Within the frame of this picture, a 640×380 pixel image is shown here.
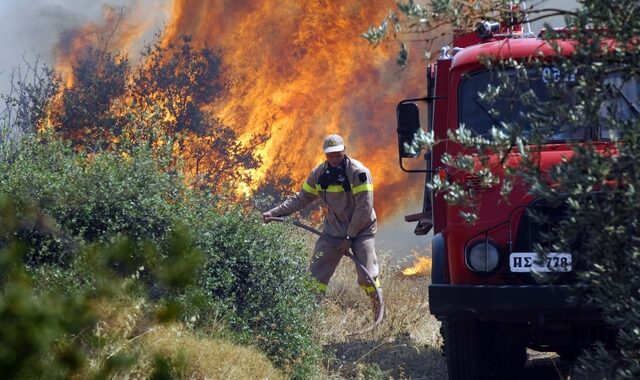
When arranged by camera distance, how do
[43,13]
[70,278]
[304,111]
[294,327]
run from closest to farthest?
[70,278]
[294,327]
[304,111]
[43,13]

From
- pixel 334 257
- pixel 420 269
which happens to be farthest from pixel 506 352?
pixel 420 269

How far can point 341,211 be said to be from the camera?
34.8 feet

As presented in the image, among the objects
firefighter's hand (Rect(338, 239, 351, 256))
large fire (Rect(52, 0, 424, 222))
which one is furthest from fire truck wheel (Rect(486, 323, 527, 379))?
large fire (Rect(52, 0, 424, 222))

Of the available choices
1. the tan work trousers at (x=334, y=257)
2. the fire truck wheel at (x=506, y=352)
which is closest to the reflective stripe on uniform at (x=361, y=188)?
the tan work trousers at (x=334, y=257)

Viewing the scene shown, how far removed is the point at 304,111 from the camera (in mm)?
18234

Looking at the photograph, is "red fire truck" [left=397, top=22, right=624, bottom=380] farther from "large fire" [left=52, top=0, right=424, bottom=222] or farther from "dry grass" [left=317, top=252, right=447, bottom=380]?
"large fire" [left=52, top=0, right=424, bottom=222]

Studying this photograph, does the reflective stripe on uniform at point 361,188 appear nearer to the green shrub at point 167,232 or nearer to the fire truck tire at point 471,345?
the green shrub at point 167,232

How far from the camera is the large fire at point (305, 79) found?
17.9 m

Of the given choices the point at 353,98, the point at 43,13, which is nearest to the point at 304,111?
the point at 353,98

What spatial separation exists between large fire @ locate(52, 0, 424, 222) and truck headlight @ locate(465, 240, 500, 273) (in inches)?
408

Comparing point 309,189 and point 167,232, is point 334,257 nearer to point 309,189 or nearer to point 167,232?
point 309,189

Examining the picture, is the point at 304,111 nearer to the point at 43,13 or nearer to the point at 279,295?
the point at 43,13

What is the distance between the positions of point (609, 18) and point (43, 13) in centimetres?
A: 1844

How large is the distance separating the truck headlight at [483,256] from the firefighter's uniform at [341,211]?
3.28m
